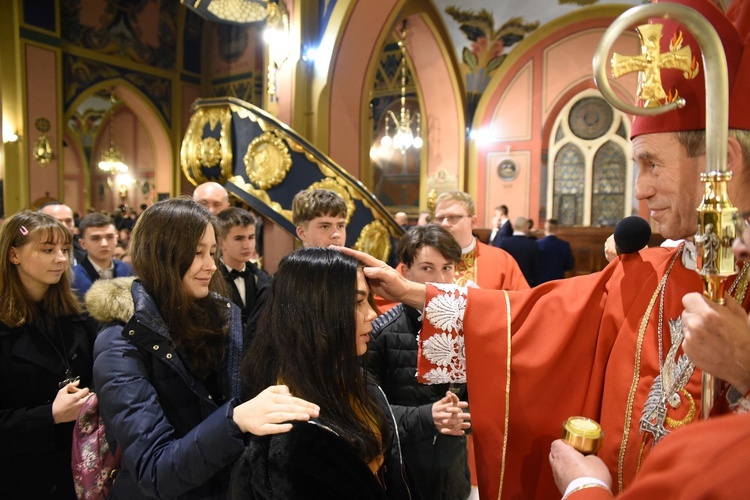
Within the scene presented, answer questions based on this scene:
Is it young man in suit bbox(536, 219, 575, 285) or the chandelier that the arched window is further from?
young man in suit bbox(536, 219, 575, 285)

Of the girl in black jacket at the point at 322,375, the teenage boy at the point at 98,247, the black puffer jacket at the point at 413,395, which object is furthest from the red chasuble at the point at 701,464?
the teenage boy at the point at 98,247

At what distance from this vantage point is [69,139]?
19.0m

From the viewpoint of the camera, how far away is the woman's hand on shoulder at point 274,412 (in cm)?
120

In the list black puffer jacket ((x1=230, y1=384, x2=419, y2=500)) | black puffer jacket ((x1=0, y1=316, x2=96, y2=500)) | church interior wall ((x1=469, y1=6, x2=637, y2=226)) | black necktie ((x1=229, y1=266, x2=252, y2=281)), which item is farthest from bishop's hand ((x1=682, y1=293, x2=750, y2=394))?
church interior wall ((x1=469, y1=6, x2=637, y2=226))

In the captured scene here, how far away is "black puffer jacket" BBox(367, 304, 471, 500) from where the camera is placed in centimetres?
219

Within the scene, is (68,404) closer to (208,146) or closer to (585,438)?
(585,438)

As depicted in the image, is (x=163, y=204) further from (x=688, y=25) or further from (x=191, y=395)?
(x=688, y=25)

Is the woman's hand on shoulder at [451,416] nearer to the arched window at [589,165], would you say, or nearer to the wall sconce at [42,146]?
the wall sconce at [42,146]

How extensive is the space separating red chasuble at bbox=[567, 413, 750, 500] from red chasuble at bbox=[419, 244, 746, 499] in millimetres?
650

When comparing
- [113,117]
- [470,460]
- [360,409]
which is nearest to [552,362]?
[360,409]

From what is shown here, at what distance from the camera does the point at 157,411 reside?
5.13ft

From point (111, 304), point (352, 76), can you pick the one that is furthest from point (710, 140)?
point (352, 76)

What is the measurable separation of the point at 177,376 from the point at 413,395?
1015 mm

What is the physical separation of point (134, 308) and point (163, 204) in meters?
0.39
